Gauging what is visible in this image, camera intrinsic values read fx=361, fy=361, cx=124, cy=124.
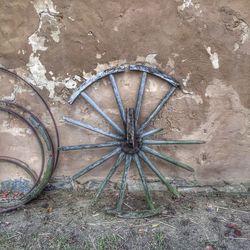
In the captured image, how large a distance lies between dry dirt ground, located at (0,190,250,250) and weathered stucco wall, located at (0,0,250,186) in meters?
0.25

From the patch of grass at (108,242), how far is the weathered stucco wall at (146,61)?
2.17 feet

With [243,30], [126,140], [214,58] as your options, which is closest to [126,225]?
[126,140]

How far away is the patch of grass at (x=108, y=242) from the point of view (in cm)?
250

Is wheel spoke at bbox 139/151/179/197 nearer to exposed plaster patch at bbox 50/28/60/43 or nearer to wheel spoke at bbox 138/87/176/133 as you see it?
wheel spoke at bbox 138/87/176/133

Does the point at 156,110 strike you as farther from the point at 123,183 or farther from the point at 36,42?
the point at 36,42

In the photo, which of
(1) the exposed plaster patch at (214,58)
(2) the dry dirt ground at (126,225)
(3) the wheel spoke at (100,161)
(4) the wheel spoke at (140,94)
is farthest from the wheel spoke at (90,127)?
(1) the exposed plaster patch at (214,58)

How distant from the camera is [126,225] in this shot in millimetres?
2725

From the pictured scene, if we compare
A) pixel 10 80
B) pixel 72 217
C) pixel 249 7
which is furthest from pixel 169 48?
pixel 72 217

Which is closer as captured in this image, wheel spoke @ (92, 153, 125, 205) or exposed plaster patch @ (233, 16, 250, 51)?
exposed plaster patch @ (233, 16, 250, 51)

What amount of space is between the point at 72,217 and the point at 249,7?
2.08 meters

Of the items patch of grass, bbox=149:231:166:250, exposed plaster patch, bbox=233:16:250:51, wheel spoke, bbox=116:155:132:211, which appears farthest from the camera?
wheel spoke, bbox=116:155:132:211

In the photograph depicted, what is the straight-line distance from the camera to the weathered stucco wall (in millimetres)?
2707

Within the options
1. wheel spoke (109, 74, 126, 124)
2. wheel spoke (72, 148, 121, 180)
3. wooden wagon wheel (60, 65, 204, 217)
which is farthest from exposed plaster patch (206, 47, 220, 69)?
wheel spoke (72, 148, 121, 180)

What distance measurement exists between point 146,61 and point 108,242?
4.53ft
